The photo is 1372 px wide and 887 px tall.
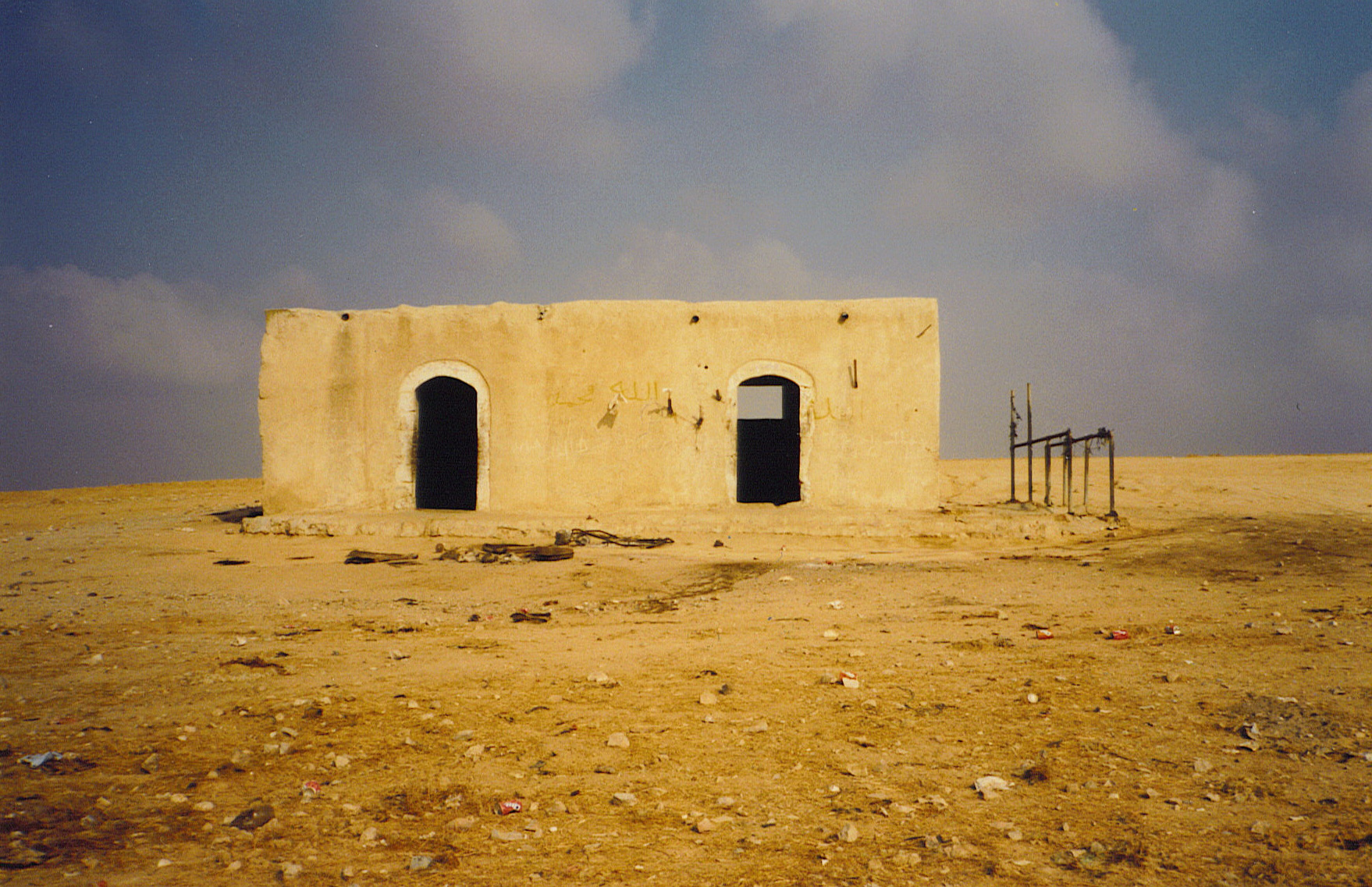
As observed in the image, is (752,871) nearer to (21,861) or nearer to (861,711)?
(861,711)

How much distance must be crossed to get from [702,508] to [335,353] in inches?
238

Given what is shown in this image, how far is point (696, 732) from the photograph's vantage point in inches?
137

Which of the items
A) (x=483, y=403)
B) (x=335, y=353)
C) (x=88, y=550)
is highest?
(x=335, y=353)

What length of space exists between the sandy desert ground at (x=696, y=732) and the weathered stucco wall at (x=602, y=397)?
4264 mm

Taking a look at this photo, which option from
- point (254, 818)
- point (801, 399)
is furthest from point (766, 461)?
point (254, 818)

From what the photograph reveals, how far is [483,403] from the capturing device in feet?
38.9

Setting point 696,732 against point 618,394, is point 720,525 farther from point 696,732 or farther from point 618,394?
point 696,732

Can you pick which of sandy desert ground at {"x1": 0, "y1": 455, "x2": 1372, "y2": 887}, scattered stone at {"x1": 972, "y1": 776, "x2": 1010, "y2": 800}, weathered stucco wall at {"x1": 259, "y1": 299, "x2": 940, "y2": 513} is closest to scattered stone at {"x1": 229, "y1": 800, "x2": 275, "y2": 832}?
sandy desert ground at {"x1": 0, "y1": 455, "x2": 1372, "y2": 887}

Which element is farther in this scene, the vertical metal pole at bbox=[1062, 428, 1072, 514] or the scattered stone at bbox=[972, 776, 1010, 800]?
the vertical metal pole at bbox=[1062, 428, 1072, 514]

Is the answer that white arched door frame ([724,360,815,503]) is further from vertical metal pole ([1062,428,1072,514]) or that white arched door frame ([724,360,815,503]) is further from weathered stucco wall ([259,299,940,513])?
vertical metal pole ([1062,428,1072,514])

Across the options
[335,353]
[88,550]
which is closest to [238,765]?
[88,550]

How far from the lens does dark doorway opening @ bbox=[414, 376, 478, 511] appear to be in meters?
13.0

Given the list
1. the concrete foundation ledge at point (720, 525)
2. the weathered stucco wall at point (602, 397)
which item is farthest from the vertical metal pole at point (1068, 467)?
the weathered stucco wall at point (602, 397)

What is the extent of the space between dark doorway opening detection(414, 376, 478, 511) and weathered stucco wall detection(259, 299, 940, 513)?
0.89m
